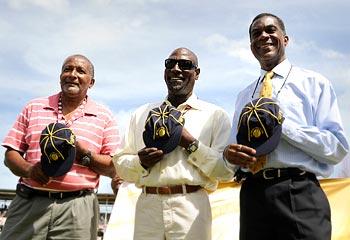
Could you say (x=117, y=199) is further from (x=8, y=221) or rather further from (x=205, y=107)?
(x=205, y=107)

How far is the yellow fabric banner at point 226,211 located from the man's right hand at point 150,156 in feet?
6.08

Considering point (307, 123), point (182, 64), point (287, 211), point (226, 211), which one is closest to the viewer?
point (287, 211)

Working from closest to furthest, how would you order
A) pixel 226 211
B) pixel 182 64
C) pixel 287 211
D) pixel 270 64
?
1. pixel 287 211
2. pixel 270 64
3. pixel 182 64
4. pixel 226 211

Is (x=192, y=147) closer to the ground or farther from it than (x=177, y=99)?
closer to the ground

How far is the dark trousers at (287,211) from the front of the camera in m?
2.88

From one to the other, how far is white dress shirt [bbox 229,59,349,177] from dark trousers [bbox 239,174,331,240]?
5.1 inches

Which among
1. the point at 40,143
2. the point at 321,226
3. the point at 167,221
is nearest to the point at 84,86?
the point at 40,143

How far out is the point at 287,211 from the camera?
2.91 metres

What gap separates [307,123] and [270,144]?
399 mm

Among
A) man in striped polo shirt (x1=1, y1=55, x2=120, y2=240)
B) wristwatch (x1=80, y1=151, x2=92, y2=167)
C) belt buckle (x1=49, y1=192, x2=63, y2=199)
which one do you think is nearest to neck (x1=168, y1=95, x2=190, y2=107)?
man in striped polo shirt (x1=1, y1=55, x2=120, y2=240)

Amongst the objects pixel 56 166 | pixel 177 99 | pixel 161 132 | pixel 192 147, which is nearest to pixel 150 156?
pixel 161 132

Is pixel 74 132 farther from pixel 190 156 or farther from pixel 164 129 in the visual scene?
pixel 190 156

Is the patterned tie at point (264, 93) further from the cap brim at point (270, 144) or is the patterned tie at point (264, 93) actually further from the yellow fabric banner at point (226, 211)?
the yellow fabric banner at point (226, 211)

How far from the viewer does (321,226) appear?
2.89 m
